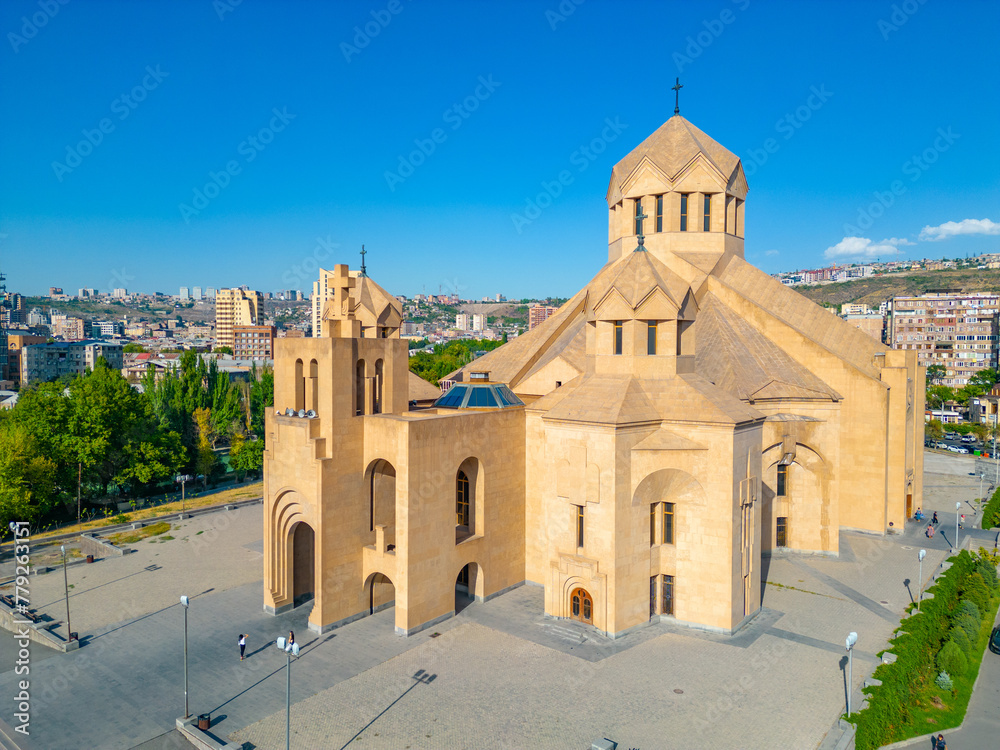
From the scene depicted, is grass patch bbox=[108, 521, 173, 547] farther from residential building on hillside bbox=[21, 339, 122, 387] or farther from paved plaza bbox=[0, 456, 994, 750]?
residential building on hillside bbox=[21, 339, 122, 387]

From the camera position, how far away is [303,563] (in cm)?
2691

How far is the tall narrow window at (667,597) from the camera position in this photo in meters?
24.5

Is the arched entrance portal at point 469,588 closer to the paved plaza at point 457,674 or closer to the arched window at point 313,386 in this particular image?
the paved plaza at point 457,674

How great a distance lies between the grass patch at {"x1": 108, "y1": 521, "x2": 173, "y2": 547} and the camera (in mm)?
35631

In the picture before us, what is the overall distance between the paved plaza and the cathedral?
1.40 m

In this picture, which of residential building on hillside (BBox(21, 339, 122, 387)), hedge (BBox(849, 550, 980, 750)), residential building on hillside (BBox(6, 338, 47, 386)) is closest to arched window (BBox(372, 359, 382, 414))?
hedge (BBox(849, 550, 980, 750))

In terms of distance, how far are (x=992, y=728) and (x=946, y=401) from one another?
76179 mm

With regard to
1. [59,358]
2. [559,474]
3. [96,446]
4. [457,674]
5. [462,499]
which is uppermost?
[59,358]

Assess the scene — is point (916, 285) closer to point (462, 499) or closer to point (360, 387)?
point (462, 499)

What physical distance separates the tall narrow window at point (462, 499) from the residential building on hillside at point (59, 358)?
311 ft

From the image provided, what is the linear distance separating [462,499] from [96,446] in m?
28.2

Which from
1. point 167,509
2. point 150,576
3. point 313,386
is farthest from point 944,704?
point 167,509

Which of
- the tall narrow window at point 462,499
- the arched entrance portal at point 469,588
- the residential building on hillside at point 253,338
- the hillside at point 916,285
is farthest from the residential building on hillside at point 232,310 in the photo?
the arched entrance portal at point 469,588

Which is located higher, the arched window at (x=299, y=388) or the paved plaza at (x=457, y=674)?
the arched window at (x=299, y=388)
